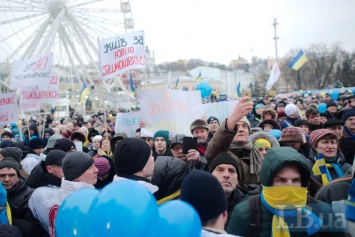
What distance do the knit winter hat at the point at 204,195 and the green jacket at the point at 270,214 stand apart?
1.50 feet

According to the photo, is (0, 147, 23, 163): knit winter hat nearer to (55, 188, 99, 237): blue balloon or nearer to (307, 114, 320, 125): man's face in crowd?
(55, 188, 99, 237): blue balloon

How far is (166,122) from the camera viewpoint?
5645 millimetres

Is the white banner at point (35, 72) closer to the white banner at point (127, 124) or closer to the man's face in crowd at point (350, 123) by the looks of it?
the white banner at point (127, 124)

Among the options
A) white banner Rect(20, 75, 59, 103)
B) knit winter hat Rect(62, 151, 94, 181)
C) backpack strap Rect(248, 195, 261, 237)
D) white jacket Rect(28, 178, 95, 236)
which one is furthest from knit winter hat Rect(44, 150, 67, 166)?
white banner Rect(20, 75, 59, 103)

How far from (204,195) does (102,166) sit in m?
2.22

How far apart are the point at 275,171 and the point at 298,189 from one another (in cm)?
18

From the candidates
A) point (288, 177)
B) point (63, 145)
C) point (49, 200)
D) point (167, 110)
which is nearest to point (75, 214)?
point (288, 177)

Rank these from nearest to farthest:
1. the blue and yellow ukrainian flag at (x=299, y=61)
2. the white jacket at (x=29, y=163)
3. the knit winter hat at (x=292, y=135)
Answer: the knit winter hat at (x=292, y=135), the white jacket at (x=29, y=163), the blue and yellow ukrainian flag at (x=299, y=61)

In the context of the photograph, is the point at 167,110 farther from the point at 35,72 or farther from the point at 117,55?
the point at 35,72

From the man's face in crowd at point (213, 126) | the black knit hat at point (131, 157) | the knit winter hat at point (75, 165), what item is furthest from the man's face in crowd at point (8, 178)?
the man's face in crowd at point (213, 126)

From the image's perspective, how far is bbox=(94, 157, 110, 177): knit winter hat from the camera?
147 inches

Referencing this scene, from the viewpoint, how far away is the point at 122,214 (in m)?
1.26

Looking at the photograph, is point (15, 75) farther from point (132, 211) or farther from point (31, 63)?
point (132, 211)

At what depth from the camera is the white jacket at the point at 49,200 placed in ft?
8.95
